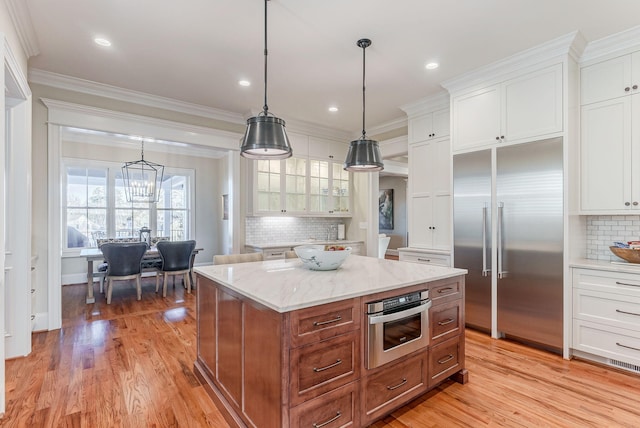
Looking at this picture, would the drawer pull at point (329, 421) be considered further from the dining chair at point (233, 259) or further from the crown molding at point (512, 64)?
A: the crown molding at point (512, 64)

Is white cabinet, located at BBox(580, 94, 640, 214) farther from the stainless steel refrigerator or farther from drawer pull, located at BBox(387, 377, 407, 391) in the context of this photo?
drawer pull, located at BBox(387, 377, 407, 391)

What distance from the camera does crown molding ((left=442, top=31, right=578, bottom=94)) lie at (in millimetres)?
2812

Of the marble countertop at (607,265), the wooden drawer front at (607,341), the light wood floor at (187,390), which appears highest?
the marble countertop at (607,265)

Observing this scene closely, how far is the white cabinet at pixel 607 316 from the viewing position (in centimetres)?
255

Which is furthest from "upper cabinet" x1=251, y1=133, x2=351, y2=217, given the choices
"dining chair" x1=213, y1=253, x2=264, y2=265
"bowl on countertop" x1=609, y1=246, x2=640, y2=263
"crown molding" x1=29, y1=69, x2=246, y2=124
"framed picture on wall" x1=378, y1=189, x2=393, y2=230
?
"framed picture on wall" x1=378, y1=189, x2=393, y2=230

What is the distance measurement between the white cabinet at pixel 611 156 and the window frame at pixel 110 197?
269 inches

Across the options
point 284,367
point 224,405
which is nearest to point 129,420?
point 224,405

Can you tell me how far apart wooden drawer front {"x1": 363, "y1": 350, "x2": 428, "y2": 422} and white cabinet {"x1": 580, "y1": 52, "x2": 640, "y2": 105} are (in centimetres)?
281

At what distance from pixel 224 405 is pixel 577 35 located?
391 centimetres

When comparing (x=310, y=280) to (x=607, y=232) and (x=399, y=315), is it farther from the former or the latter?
(x=607, y=232)

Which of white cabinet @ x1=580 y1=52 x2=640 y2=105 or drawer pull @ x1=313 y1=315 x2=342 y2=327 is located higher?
white cabinet @ x1=580 y1=52 x2=640 y2=105

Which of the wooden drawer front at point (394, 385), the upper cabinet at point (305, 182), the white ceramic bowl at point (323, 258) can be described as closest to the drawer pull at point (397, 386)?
the wooden drawer front at point (394, 385)

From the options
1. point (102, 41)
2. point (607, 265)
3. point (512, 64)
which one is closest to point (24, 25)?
point (102, 41)

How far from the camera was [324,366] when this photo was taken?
1614 millimetres
